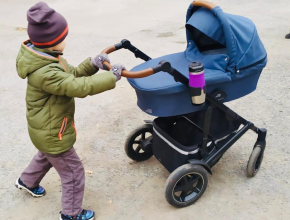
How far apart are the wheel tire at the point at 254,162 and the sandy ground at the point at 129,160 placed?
0.06 meters

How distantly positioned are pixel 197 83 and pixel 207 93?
0.25 m

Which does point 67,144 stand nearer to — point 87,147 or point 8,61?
point 87,147

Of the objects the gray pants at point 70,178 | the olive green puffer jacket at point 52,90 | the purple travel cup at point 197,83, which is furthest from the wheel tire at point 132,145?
the purple travel cup at point 197,83

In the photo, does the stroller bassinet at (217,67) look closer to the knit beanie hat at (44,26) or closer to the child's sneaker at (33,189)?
the knit beanie hat at (44,26)

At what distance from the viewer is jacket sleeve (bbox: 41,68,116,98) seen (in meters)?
2.04

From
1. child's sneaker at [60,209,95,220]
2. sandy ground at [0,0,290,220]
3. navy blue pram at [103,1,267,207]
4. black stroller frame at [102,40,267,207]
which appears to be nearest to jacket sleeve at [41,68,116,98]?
navy blue pram at [103,1,267,207]

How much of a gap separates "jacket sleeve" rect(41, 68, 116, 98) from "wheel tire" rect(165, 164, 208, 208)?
83cm

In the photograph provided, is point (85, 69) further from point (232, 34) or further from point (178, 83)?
point (232, 34)

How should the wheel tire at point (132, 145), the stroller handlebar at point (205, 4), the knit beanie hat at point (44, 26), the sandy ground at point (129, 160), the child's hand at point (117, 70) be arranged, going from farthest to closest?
1. the wheel tire at point (132, 145)
2. the sandy ground at point (129, 160)
3. the stroller handlebar at point (205, 4)
4. the child's hand at point (117, 70)
5. the knit beanie hat at point (44, 26)

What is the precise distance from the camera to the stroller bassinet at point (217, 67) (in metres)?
2.32

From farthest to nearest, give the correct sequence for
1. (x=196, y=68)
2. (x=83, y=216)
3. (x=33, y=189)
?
(x=33, y=189) → (x=83, y=216) → (x=196, y=68)

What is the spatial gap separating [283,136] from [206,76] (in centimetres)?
148

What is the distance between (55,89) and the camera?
205 cm

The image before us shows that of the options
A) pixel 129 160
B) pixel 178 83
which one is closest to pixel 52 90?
pixel 178 83
